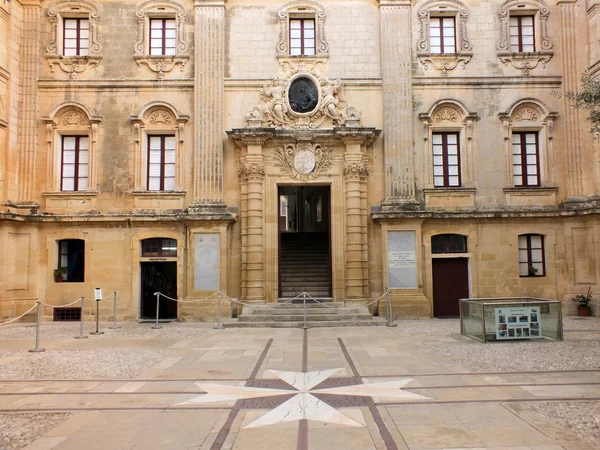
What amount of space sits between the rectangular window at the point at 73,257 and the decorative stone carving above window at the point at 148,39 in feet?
23.6

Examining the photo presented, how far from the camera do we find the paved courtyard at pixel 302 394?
589 cm

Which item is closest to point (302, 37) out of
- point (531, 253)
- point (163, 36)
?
point (163, 36)

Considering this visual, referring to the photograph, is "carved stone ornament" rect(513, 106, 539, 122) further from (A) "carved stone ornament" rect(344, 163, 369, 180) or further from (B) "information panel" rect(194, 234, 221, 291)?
(B) "information panel" rect(194, 234, 221, 291)

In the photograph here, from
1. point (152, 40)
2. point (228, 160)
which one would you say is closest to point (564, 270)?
point (228, 160)

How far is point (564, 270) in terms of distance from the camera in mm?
18156

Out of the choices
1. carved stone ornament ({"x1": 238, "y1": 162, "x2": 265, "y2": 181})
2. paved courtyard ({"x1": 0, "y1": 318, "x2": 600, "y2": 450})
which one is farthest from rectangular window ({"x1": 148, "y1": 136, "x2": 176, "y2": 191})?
paved courtyard ({"x1": 0, "y1": 318, "x2": 600, "y2": 450})

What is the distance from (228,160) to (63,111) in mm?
6706

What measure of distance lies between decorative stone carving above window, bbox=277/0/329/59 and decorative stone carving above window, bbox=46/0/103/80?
710 cm

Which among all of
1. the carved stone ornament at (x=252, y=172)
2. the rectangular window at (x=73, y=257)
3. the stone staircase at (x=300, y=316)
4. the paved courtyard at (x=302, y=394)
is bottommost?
the paved courtyard at (x=302, y=394)

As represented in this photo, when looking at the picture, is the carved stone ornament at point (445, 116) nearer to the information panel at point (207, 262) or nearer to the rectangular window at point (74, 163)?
the information panel at point (207, 262)

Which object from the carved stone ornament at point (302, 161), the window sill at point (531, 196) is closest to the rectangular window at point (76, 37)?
the carved stone ornament at point (302, 161)

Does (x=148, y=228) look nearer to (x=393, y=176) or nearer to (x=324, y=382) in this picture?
(x=393, y=176)

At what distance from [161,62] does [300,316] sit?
438 inches

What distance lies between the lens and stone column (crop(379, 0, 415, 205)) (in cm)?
1814
